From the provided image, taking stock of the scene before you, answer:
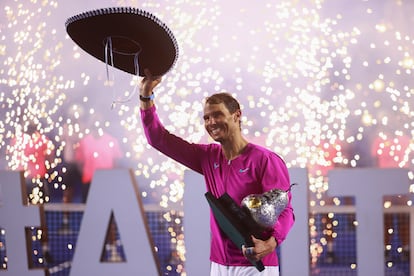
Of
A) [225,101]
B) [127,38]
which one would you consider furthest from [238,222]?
[127,38]

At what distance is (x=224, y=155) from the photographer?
81.7 inches

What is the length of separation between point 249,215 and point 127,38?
0.83 m

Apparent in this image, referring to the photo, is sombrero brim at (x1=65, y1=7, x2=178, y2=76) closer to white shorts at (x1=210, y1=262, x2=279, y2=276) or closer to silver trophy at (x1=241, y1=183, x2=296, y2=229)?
silver trophy at (x1=241, y1=183, x2=296, y2=229)

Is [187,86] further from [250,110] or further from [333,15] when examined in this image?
[333,15]

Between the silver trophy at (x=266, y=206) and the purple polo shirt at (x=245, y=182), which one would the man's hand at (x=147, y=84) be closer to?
the purple polo shirt at (x=245, y=182)

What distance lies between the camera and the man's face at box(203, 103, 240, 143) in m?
2.03

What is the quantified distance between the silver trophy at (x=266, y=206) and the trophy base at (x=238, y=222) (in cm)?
2

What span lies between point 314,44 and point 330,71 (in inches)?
6.6

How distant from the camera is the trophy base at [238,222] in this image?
5.81ft

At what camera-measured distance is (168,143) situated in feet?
7.32

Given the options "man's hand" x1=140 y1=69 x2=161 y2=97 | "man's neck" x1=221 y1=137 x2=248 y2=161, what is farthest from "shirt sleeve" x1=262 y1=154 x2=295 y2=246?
"man's hand" x1=140 y1=69 x2=161 y2=97

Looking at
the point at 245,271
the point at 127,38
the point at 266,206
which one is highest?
the point at 127,38

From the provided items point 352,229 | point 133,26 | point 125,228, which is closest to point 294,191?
point 352,229

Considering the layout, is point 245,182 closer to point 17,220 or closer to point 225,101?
point 225,101
